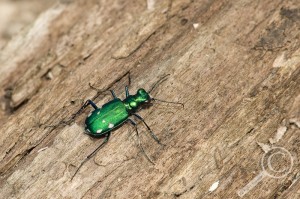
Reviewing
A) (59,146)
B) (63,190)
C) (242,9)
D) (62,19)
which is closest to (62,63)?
(62,19)

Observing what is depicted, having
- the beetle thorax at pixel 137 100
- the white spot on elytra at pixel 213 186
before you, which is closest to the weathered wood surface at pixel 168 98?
the white spot on elytra at pixel 213 186

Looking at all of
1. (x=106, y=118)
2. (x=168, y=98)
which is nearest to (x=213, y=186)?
(x=168, y=98)

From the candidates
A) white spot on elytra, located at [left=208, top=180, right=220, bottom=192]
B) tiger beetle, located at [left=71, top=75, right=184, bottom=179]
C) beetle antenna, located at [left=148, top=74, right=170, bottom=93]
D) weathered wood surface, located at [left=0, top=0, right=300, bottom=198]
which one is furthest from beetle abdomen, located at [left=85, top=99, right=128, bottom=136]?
white spot on elytra, located at [left=208, top=180, right=220, bottom=192]

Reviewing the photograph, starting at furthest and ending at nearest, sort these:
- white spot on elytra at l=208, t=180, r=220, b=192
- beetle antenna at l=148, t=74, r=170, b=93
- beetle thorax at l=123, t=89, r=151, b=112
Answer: beetle antenna at l=148, t=74, r=170, b=93 → beetle thorax at l=123, t=89, r=151, b=112 → white spot on elytra at l=208, t=180, r=220, b=192

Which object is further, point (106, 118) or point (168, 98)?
point (168, 98)

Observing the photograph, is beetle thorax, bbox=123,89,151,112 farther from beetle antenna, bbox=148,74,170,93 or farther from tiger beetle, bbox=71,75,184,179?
beetle antenna, bbox=148,74,170,93

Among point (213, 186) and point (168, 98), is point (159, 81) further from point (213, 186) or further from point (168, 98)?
point (213, 186)

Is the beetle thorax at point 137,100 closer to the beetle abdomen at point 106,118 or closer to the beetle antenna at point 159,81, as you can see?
the beetle abdomen at point 106,118

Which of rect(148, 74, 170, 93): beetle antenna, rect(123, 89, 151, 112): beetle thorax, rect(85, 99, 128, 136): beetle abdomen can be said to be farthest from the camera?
rect(148, 74, 170, 93): beetle antenna
